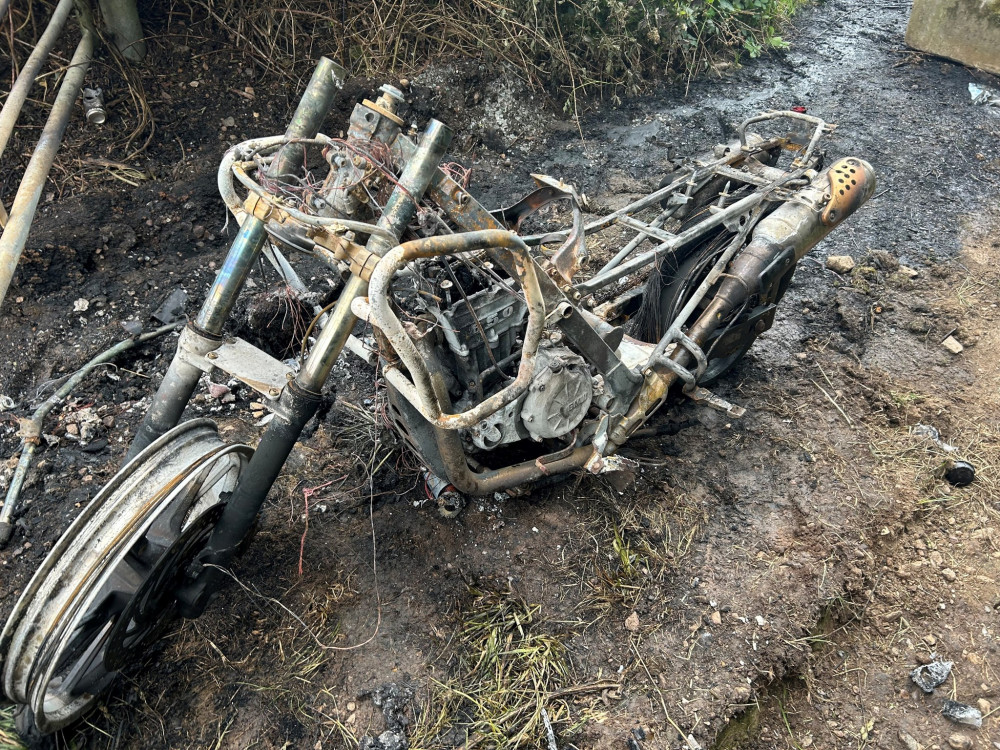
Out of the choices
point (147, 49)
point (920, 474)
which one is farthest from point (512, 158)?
point (920, 474)

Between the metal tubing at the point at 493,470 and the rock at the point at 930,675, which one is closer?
the metal tubing at the point at 493,470

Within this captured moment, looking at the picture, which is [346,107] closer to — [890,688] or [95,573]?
[95,573]

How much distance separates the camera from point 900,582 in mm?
3344

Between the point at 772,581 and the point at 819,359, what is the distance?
166cm

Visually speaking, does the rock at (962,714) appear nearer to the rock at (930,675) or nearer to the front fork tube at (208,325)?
the rock at (930,675)

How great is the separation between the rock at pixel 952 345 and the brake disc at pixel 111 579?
4.15 meters

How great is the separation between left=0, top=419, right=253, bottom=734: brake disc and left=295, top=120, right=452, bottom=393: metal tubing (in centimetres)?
73

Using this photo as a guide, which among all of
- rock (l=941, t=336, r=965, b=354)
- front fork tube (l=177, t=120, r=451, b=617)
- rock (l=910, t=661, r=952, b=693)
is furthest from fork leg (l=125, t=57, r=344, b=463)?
rock (l=941, t=336, r=965, b=354)

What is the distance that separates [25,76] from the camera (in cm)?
405

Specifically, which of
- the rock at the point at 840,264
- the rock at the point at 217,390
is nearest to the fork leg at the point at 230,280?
the rock at the point at 217,390

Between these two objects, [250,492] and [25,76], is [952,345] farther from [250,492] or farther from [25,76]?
[25,76]

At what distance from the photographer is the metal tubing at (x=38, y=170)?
11.4 feet

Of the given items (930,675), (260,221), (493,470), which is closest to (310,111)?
(260,221)

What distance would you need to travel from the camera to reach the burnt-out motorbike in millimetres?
2287
